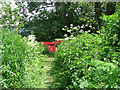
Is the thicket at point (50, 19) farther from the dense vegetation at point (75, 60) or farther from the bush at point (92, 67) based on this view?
the bush at point (92, 67)

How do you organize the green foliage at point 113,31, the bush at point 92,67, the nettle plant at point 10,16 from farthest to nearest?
the nettle plant at point 10,16
the green foliage at point 113,31
the bush at point 92,67

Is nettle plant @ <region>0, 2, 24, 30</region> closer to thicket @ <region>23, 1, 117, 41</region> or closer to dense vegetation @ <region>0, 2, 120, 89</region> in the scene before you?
dense vegetation @ <region>0, 2, 120, 89</region>

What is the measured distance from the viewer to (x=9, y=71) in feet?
6.58

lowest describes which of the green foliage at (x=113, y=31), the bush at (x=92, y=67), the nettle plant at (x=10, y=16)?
the bush at (x=92, y=67)

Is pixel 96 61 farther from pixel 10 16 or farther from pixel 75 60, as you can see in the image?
pixel 10 16

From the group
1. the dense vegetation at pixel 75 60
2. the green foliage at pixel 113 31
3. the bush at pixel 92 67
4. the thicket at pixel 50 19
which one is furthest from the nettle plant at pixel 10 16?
the thicket at pixel 50 19

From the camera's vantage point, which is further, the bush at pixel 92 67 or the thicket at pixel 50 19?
the thicket at pixel 50 19

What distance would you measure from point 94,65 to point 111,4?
6.18 meters

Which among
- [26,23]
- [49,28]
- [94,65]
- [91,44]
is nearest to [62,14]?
[49,28]

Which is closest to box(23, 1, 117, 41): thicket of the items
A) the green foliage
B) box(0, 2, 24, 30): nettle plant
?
box(0, 2, 24, 30): nettle plant

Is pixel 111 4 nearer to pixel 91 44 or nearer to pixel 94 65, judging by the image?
pixel 91 44

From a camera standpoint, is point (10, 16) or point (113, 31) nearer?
point (113, 31)

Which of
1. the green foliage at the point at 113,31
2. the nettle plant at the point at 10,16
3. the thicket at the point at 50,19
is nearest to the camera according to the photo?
the green foliage at the point at 113,31

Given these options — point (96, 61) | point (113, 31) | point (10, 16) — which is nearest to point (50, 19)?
point (10, 16)
